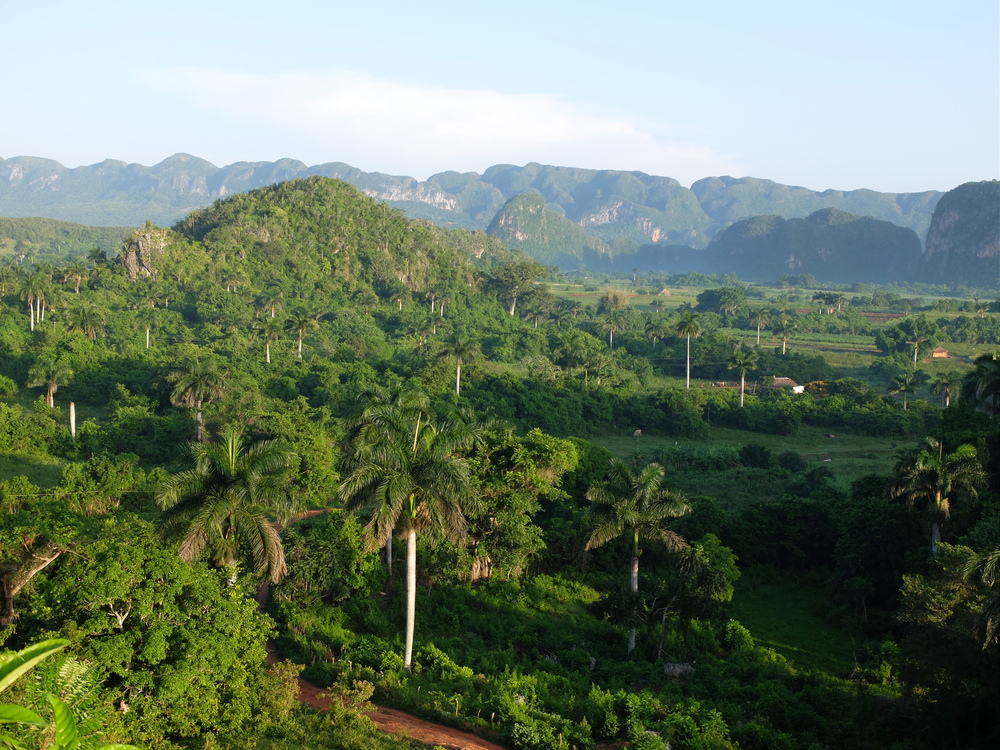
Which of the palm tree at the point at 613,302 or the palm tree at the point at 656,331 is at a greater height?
the palm tree at the point at 613,302

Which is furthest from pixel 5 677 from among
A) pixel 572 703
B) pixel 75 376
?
pixel 75 376

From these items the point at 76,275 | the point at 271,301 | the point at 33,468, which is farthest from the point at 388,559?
the point at 76,275

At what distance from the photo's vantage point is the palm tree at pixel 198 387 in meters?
39.1

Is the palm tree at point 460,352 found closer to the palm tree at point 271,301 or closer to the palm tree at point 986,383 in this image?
the palm tree at point 986,383

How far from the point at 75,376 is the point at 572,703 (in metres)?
46.0

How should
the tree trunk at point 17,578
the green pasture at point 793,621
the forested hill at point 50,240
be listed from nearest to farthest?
1. the tree trunk at point 17,578
2. the green pasture at point 793,621
3. the forested hill at point 50,240

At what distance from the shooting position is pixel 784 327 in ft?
299

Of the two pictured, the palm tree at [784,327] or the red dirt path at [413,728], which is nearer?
the red dirt path at [413,728]

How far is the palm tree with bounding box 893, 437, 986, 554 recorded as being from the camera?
81.6ft

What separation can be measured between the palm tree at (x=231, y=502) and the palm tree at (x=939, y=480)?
1928 cm

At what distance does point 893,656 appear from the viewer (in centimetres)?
1981

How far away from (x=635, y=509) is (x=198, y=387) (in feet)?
83.1

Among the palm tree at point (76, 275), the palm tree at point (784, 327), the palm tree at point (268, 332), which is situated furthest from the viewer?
the palm tree at point (784, 327)

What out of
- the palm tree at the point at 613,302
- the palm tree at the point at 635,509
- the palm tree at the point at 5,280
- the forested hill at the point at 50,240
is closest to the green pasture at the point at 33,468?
the palm tree at the point at 635,509
